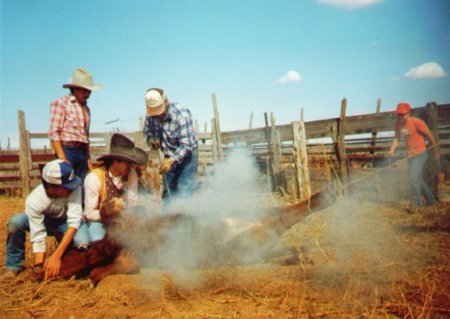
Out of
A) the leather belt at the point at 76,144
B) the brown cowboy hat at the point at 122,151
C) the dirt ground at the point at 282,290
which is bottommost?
the dirt ground at the point at 282,290

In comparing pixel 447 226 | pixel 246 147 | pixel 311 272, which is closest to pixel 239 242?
pixel 311 272

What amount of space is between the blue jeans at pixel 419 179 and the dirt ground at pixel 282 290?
2004 millimetres

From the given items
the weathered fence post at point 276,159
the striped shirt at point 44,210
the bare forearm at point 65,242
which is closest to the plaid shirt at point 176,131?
the striped shirt at point 44,210

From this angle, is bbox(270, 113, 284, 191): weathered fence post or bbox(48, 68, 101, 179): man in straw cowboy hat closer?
bbox(48, 68, 101, 179): man in straw cowboy hat

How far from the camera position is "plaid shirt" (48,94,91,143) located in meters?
3.88

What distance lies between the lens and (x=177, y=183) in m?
4.74

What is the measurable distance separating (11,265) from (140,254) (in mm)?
1432

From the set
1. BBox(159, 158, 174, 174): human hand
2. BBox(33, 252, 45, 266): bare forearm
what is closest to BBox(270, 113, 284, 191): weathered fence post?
BBox(159, 158, 174, 174): human hand

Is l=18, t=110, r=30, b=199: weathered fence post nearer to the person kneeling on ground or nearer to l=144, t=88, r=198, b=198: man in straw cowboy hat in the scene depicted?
l=144, t=88, r=198, b=198: man in straw cowboy hat

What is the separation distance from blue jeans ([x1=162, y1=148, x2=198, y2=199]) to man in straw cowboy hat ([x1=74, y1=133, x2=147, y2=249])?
3.33 ft

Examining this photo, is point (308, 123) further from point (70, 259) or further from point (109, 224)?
point (70, 259)

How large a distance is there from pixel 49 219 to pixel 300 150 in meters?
5.82

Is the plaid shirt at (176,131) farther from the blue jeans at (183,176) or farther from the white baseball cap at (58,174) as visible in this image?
the white baseball cap at (58,174)

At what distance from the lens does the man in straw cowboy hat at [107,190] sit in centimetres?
335
